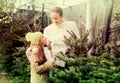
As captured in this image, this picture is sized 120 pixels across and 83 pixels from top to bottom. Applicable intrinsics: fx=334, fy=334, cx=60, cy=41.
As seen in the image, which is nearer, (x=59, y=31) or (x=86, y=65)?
(x=86, y=65)

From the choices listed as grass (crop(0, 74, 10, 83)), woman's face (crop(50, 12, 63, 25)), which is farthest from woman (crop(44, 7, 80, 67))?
grass (crop(0, 74, 10, 83))

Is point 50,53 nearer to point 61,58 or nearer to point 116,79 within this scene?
point 61,58

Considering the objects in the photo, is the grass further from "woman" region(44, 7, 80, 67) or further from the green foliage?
the green foliage

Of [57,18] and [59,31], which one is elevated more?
[57,18]

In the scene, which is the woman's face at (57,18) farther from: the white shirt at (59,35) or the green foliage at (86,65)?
the green foliage at (86,65)

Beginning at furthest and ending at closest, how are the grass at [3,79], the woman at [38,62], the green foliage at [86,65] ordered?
the grass at [3,79]
the woman at [38,62]
the green foliage at [86,65]

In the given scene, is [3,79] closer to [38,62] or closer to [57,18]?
[57,18]

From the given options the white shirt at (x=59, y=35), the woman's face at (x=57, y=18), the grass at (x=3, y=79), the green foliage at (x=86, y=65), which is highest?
the woman's face at (x=57, y=18)

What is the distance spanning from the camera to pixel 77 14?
11797 millimetres

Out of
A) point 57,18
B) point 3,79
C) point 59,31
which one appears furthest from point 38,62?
point 3,79

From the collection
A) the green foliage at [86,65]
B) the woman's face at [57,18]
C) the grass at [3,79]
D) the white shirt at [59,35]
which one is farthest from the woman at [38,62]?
the grass at [3,79]

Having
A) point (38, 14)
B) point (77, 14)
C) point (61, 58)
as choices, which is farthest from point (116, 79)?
point (38, 14)

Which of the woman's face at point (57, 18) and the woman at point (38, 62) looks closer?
the woman at point (38, 62)

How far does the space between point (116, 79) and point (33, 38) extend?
2.24 meters
